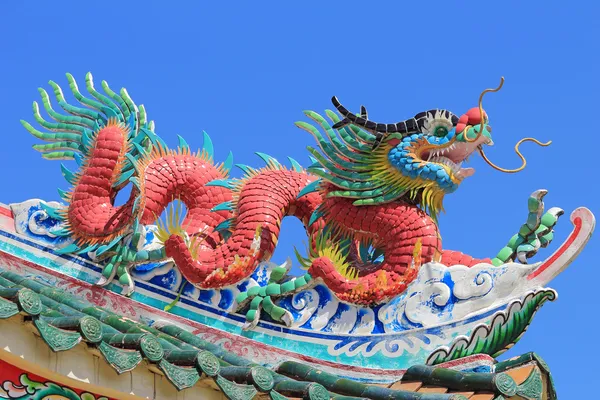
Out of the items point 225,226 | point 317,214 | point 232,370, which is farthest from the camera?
point 225,226

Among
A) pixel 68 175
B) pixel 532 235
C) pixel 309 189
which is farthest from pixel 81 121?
pixel 532 235

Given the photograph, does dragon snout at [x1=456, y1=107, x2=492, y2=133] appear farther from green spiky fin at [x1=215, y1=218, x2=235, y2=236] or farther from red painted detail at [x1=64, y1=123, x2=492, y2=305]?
green spiky fin at [x1=215, y1=218, x2=235, y2=236]

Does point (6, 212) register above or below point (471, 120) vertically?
below

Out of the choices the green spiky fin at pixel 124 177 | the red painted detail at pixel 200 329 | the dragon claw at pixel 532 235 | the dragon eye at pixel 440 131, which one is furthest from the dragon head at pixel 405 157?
the green spiky fin at pixel 124 177

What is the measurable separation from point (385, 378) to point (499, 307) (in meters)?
0.89

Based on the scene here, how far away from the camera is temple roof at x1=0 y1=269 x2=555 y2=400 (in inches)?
218

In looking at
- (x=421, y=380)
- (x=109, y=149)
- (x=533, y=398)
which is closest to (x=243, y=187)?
(x=109, y=149)

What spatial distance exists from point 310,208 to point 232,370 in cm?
372

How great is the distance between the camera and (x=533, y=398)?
20.4ft

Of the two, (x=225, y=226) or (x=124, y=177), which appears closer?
(x=225, y=226)

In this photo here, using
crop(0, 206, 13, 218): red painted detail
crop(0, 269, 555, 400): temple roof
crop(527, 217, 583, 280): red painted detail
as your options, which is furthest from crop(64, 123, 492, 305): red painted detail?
crop(0, 269, 555, 400): temple roof

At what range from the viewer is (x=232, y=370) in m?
5.96

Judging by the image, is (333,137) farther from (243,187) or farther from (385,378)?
(385,378)

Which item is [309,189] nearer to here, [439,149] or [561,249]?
[439,149]
